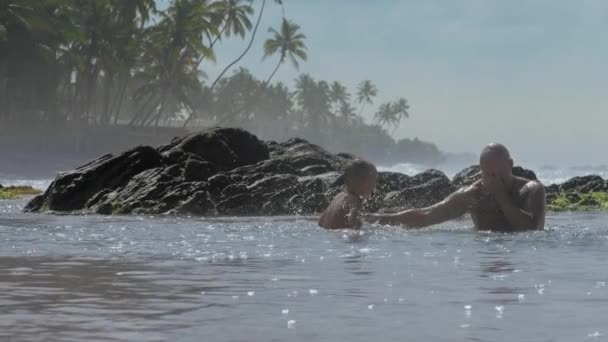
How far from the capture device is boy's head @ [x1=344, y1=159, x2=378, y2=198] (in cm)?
1020

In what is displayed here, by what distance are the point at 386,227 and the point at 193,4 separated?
214ft

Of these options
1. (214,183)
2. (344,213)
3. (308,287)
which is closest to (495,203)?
(344,213)

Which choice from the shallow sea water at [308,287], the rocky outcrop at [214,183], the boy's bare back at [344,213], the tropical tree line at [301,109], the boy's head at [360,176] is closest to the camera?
the shallow sea water at [308,287]

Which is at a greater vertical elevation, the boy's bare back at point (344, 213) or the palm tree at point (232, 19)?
the palm tree at point (232, 19)

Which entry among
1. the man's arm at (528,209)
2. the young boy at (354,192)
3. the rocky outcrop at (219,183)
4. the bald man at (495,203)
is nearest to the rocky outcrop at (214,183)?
the rocky outcrop at (219,183)

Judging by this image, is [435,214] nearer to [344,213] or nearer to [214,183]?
[344,213]

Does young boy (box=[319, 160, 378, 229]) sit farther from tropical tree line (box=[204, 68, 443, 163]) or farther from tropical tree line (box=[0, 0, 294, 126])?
tropical tree line (box=[204, 68, 443, 163])

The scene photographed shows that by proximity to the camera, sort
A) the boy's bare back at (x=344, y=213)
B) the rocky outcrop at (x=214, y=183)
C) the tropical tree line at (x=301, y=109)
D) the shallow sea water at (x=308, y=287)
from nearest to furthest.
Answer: the shallow sea water at (x=308, y=287) → the boy's bare back at (x=344, y=213) → the rocky outcrop at (x=214, y=183) → the tropical tree line at (x=301, y=109)

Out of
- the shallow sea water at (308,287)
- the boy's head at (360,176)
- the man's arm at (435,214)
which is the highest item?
the boy's head at (360,176)

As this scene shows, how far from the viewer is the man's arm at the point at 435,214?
10297 mm

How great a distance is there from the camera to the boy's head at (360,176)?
10203mm

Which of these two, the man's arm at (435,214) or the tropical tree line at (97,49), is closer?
the man's arm at (435,214)

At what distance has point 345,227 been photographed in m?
10.7

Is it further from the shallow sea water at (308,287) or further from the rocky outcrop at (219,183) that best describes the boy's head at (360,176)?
the rocky outcrop at (219,183)
